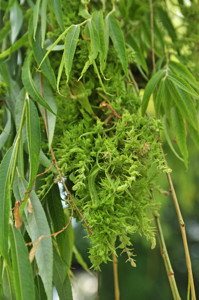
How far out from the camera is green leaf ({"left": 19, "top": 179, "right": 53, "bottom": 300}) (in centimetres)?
35

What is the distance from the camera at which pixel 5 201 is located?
38cm

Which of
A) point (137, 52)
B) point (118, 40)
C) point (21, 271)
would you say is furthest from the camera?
point (137, 52)

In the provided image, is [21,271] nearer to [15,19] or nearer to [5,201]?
[5,201]

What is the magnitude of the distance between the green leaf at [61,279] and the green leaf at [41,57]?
19cm

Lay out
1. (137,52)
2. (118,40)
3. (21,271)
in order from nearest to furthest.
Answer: (21,271) < (118,40) < (137,52)

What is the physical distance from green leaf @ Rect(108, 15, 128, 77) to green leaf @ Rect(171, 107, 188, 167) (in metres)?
0.09

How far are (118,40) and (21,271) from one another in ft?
0.84

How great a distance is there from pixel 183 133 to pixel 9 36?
1.09ft

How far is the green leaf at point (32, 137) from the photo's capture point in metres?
0.39

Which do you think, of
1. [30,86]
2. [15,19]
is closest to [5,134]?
[30,86]

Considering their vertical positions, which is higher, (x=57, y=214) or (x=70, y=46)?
(x=70, y=46)

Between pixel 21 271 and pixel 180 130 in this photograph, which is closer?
pixel 21 271

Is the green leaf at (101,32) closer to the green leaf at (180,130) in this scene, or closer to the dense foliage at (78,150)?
the dense foliage at (78,150)

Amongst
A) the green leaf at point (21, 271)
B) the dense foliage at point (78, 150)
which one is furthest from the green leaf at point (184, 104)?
the green leaf at point (21, 271)
